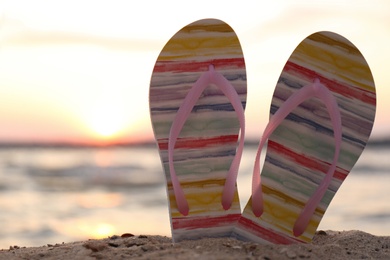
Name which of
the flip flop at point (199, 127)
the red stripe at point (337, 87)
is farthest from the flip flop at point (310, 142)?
the flip flop at point (199, 127)

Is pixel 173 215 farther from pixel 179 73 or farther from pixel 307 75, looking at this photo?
pixel 307 75

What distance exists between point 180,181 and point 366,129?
A: 2.11 feet

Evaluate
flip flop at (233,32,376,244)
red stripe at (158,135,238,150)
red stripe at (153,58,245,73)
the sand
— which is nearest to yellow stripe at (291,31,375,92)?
flip flop at (233,32,376,244)

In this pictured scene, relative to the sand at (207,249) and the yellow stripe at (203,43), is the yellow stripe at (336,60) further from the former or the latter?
the sand at (207,249)

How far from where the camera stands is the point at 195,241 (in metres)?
2.01

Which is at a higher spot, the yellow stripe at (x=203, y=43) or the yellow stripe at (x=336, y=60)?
the yellow stripe at (x=203, y=43)

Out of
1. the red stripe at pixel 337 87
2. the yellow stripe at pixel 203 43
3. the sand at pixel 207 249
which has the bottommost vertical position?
the sand at pixel 207 249

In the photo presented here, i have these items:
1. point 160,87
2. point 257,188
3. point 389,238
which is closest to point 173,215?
point 257,188

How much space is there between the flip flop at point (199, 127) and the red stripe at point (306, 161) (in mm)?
141

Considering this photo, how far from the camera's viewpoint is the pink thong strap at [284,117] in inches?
80.1

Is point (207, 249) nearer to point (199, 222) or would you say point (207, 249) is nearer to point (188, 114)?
point (199, 222)

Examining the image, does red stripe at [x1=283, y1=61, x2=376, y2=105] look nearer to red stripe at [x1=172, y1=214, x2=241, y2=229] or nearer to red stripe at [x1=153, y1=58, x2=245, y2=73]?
red stripe at [x1=153, y1=58, x2=245, y2=73]

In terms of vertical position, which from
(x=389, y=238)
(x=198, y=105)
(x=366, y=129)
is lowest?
(x=389, y=238)

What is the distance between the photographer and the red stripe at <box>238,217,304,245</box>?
6.81 feet
